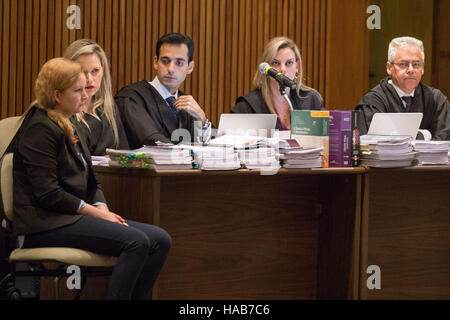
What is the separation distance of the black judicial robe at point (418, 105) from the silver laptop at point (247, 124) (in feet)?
3.94

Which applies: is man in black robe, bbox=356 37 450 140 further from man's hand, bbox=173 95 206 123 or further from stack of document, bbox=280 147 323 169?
stack of document, bbox=280 147 323 169

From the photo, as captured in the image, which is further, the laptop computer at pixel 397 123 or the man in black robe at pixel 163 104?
the man in black robe at pixel 163 104

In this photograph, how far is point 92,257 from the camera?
2.90 metres

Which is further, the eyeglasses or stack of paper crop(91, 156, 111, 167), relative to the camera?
the eyeglasses

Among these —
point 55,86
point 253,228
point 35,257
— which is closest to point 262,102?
point 253,228

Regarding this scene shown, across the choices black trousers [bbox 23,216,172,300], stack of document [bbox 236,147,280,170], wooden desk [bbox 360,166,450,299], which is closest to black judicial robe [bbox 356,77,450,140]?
wooden desk [bbox 360,166,450,299]

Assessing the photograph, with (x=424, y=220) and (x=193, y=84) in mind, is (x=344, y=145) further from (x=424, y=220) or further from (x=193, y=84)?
(x=193, y=84)

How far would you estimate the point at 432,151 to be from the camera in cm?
358

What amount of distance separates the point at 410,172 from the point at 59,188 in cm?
177

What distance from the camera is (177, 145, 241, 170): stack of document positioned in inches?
120

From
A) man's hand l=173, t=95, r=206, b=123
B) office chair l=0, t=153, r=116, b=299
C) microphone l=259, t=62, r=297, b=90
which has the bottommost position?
office chair l=0, t=153, r=116, b=299

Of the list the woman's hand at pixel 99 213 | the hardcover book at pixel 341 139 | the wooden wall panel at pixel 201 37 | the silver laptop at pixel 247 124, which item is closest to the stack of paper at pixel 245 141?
the silver laptop at pixel 247 124

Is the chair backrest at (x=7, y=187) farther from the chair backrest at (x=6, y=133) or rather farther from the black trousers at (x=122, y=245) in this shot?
the chair backrest at (x=6, y=133)

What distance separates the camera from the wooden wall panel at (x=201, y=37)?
196 inches
